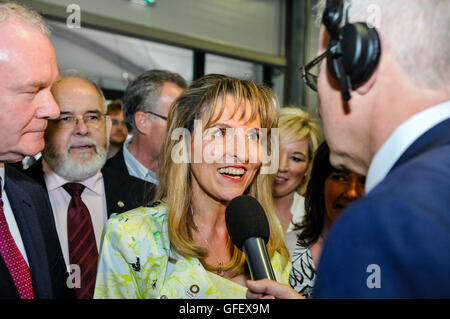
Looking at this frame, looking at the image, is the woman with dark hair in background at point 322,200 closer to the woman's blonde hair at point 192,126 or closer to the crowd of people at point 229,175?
the crowd of people at point 229,175

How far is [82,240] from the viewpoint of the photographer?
1.89 m

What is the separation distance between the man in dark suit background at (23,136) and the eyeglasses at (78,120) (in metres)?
0.81

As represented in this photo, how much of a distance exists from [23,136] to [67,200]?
0.79 m

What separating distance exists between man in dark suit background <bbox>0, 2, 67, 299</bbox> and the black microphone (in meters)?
0.63

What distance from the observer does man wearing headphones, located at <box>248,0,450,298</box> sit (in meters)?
0.56

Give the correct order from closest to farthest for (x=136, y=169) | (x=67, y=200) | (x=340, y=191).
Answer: (x=67, y=200) < (x=340, y=191) < (x=136, y=169)

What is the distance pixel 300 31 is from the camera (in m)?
6.32

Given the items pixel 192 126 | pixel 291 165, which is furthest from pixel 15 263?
pixel 291 165

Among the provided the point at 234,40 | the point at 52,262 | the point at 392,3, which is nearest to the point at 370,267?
the point at 392,3

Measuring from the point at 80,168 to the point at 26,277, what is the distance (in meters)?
0.92

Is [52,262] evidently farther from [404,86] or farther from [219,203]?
[404,86]

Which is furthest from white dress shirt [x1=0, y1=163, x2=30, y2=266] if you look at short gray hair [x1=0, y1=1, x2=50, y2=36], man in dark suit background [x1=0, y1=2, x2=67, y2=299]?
short gray hair [x1=0, y1=1, x2=50, y2=36]

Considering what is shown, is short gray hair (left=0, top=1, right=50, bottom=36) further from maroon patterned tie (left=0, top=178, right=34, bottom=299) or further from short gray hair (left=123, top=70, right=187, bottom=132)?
short gray hair (left=123, top=70, right=187, bottom=132)

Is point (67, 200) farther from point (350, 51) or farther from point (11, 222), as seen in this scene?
point (350, 51)
